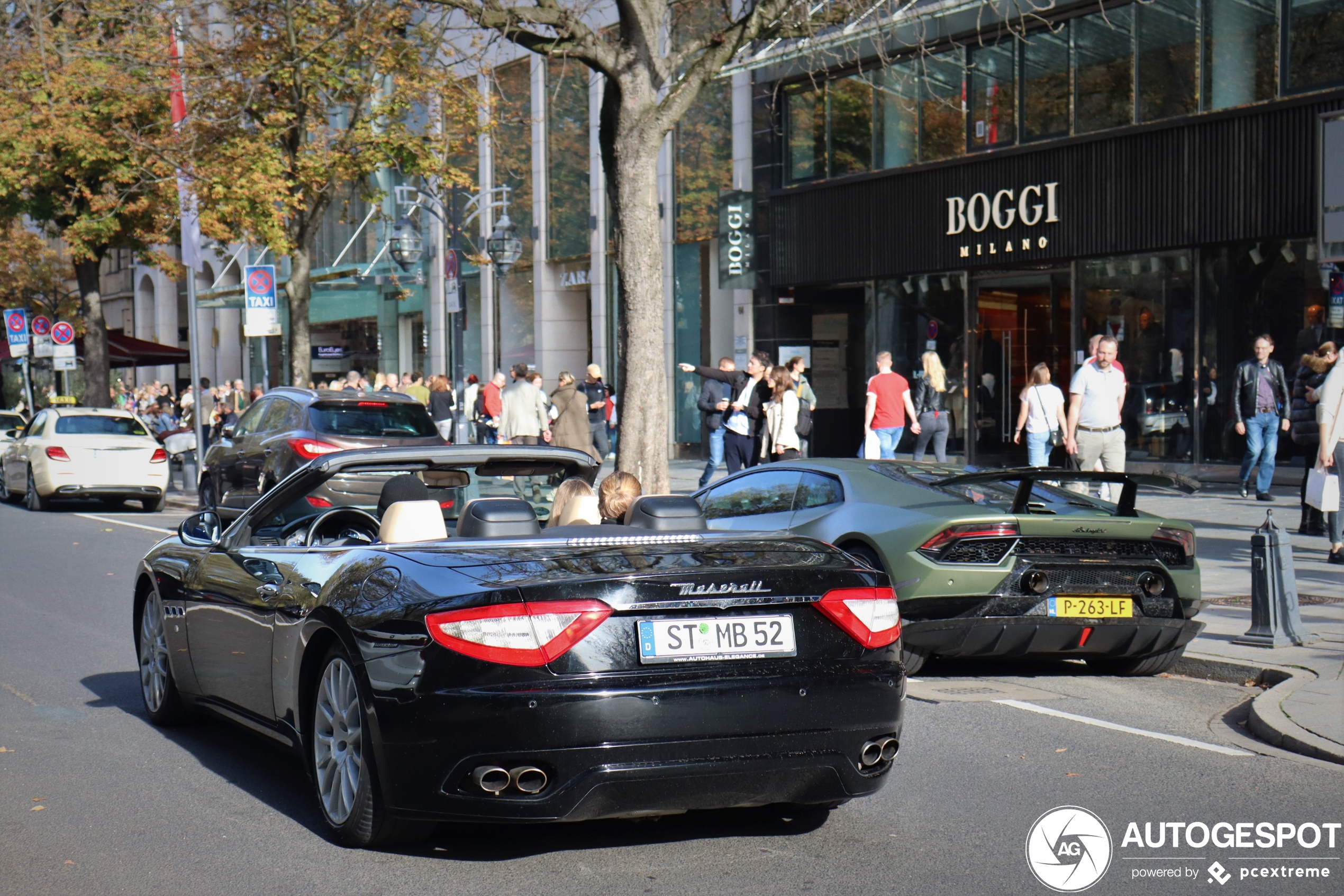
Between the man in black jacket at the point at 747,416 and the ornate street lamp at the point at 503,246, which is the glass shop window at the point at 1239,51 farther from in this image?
the ornate street lamp at the point at 503,246

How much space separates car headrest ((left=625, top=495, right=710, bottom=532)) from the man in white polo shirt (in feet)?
29.2

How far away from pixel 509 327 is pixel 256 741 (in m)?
28.4

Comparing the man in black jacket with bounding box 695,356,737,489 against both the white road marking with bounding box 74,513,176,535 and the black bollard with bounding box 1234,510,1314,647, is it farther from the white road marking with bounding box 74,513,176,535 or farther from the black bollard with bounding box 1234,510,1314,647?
the black bollard with bounding box 1234,510,1314,647

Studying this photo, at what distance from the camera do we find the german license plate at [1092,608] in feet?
25.6

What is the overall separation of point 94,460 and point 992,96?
14376mm

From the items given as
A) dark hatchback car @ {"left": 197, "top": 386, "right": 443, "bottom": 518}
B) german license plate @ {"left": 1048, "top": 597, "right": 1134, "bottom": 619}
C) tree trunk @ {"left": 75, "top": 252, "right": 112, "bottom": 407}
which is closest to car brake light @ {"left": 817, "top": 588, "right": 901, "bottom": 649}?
german license plate @ {"left": 1048, "top": 597, "right": 1134, "bottom": 619}

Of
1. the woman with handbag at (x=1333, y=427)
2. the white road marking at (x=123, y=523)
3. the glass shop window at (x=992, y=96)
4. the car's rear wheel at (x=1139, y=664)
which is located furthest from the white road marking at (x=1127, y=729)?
the glass shop window at (x=992, y=96)

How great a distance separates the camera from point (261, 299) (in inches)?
944

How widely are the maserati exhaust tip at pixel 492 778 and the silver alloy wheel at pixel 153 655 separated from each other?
290cm

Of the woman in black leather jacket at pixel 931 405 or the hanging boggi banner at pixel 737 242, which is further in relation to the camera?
the hanging boggi banner at pixel 737 242

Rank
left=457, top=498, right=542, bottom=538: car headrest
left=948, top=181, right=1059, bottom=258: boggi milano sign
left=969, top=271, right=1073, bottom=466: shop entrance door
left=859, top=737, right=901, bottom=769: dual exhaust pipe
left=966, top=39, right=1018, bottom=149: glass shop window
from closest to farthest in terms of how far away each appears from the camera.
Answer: left=859, top=737, right=901, bottom=769: dual exhaust pipe, left=457, top=498, right=542, bottom=538: car headrest, left=948, top=181, right=1059, bottom=258: boggi milano sign, left=969, top=271, right=1073, bottom=466: shop entrance door, left=966, top=39, right=1018, bottom=149: glass shop window

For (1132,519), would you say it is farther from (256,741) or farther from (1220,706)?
(256,741)

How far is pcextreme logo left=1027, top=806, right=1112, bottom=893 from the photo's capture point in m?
4.64

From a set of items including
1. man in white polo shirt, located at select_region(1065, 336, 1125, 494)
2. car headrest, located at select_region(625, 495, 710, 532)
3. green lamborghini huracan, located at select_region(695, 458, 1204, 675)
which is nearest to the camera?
car headrest, located at select_region(625, 495, 710, 532)
